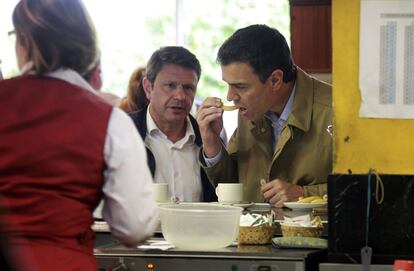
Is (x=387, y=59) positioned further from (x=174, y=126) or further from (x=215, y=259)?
(x=174, y=126)

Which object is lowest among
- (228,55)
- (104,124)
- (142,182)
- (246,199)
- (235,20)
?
(246,199)

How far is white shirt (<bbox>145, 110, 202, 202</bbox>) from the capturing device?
3561mm

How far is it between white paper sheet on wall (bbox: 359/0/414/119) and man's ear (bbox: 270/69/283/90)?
4.38ft

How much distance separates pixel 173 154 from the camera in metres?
3.64

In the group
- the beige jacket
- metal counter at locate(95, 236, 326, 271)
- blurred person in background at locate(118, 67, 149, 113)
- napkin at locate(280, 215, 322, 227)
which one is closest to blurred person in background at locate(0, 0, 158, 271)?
metal counter at locate(95, 236, 326, 271)

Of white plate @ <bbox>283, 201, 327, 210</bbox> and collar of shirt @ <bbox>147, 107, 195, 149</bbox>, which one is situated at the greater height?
collar of shirt @ <bbox>147, 107, 195, 149</bbox>

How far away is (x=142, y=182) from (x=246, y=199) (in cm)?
172

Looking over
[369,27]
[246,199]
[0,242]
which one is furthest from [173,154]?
[0,242]

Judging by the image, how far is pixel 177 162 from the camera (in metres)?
3.62

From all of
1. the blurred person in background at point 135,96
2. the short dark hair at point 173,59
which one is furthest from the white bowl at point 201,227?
the blurred person in background at point 135,96

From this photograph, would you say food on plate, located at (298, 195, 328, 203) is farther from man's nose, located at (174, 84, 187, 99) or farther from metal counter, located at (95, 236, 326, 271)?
man's nose, located at (174, 84, 187, 99)

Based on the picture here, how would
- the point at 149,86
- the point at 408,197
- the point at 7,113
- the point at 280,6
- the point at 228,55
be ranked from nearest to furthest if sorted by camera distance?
the point at 7,113, the point at 408,197, the point at 228,55, the point at 149,86, the point at 280,6

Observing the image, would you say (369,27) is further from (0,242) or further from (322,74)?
(322,74)

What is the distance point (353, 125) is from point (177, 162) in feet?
4.79
